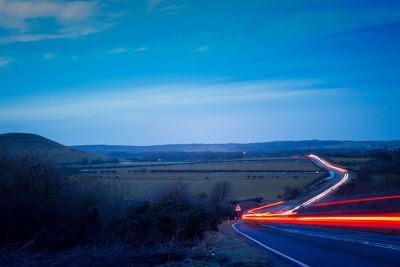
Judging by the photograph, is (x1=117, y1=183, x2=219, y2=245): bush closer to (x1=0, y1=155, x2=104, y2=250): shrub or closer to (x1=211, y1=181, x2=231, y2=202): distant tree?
(x1=0, y1=155, x2=104, y2=250): shrub

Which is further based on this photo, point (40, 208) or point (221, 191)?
point (221, 191)

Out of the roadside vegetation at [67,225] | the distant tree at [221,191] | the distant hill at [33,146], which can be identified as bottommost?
the distant tree at [221,191]

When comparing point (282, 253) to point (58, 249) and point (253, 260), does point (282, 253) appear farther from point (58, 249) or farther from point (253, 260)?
point (58, 249)

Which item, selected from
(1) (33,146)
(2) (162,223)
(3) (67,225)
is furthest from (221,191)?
(3) (67,225)

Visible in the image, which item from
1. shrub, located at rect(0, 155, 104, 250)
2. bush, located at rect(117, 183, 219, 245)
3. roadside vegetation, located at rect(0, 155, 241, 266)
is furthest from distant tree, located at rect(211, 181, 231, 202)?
shrub, located at rect(0, 155, 104, 250)

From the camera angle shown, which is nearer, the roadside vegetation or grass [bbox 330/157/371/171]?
the roadside vegetation

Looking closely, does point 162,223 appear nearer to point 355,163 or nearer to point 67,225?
point 67,225

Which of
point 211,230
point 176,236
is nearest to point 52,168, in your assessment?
point 176,236

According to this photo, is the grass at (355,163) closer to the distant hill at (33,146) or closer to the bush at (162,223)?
the distant hill at (33,146)

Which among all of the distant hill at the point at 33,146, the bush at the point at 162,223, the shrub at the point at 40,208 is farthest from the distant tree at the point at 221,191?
the shrub at the point at 40,208

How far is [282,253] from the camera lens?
1173cm

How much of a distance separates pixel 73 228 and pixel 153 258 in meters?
2.62

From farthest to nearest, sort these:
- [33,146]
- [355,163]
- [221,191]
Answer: [355,163]
[221,191]
[33,146]

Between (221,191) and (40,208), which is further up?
(40,208)
